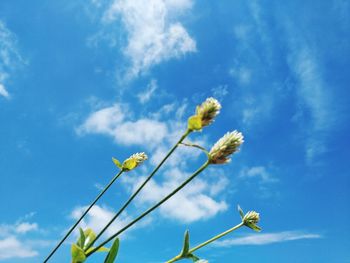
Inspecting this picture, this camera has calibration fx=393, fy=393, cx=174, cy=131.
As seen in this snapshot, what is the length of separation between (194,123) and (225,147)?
18 centimetres

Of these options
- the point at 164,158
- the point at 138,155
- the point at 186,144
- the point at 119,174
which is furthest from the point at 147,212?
the point at 138,155

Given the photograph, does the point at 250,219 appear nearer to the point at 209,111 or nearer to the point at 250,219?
the point at 250,219

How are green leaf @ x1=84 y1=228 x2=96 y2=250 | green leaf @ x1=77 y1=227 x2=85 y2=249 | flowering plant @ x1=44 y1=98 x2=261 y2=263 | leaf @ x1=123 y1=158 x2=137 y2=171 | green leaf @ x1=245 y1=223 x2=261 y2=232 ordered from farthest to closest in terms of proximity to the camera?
leaf @ x1=123 y1=158 x2=137 y2=171 < green leaf @ x1=245 y1=223 x2=261 y2=232 < green leaf @ x1=84 y1=228 x2=96 y2=250 < green leaf @ x1=77 y1=227 x2=85 y2=249 < flowering plant @ x1=44 y1=98 x2=261 y2=263

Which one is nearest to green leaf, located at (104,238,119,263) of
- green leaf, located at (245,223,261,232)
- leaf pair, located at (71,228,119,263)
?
leaf pair, located at (71,228,119,263)

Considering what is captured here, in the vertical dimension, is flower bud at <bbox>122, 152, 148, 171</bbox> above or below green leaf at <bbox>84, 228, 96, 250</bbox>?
above

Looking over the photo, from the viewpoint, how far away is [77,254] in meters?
1.88

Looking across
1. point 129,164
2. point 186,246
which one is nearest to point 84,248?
point 186,246

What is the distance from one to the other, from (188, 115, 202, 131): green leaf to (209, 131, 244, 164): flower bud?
12 cm

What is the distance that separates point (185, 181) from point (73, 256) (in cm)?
71

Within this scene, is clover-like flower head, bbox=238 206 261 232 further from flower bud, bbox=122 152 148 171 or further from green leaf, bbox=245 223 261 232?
flower bud, bbox=122 152 148 171

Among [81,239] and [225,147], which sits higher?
[225,147]

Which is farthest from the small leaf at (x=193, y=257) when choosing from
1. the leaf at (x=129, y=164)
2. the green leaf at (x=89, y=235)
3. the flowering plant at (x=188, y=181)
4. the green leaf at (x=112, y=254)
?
the leaf at (x=129, y=164)

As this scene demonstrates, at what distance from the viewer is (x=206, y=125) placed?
186 cm

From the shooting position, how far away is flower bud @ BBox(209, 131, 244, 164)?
1.79 meters
